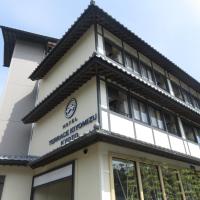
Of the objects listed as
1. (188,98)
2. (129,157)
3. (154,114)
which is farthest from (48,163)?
(188,98)

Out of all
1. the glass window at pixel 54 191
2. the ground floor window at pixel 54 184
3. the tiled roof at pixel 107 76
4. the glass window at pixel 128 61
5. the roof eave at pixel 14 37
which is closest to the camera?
the tiled roof at pixel 107 76

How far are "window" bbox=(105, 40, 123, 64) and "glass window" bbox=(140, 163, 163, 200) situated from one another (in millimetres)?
4863

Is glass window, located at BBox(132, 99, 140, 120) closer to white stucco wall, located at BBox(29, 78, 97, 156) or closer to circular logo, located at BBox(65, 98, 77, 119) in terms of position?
white stucco wall, located at BBox(29, 78, 97, 156)

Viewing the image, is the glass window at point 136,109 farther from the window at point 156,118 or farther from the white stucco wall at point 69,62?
the white stucco wall at point 69,62

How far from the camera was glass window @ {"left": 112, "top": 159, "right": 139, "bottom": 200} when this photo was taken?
23.3ft

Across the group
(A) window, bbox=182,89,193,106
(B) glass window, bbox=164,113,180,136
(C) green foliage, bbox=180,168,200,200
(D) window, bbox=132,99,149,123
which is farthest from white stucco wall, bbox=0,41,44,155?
(A) window, bbox=182,89,193,106

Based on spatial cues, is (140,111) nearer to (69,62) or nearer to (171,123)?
A: (171,123)

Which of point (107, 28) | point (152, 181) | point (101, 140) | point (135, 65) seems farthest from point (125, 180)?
point (107, 28)

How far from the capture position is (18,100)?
1364 cm

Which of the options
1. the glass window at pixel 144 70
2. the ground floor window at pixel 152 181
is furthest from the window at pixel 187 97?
the ground floor window at pixel 152 181

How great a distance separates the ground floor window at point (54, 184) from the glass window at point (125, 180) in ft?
5.51

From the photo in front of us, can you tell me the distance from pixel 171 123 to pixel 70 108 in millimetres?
5365

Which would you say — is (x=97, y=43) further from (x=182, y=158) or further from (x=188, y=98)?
(x=188, y=98)

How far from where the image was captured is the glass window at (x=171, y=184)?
885 cm
